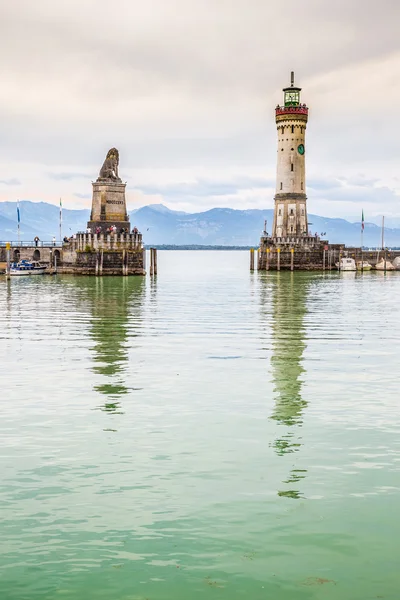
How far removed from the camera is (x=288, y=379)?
27250 mm

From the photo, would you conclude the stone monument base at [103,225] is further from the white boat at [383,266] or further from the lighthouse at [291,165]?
the white boat at [383,266]

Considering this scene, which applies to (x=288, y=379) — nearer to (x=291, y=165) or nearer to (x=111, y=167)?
(x=111, y=167)

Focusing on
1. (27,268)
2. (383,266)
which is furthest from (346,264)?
(27,268)

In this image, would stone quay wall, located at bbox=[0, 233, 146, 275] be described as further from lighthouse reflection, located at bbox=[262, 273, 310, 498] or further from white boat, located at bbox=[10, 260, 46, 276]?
lighthouse reflection, located at bbox=[262, 273, 310, 498]

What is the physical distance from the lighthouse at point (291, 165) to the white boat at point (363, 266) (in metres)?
13.4

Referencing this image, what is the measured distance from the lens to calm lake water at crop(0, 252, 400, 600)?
12.1 metres

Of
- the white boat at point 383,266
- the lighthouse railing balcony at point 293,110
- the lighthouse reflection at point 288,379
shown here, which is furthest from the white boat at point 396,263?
the lighthouse reflection at point 288,379

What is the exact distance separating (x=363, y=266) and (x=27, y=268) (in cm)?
5241

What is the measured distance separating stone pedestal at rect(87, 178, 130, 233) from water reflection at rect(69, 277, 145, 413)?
61.9 ft

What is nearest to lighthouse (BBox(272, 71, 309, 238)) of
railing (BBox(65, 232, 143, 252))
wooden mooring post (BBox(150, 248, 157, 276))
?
wooden mooring post (BBox(150, 248, 157, 276))

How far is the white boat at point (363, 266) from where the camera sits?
127m

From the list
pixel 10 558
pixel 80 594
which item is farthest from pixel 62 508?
pixel 80 594

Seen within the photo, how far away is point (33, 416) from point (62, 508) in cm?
731

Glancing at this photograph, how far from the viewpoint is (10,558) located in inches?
496
